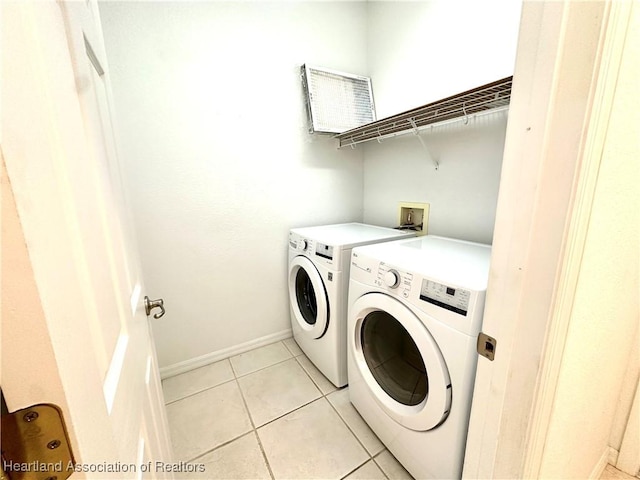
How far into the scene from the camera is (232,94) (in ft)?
5.16

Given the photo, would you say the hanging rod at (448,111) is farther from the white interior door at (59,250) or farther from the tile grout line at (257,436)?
the tile grout line at (257,436)

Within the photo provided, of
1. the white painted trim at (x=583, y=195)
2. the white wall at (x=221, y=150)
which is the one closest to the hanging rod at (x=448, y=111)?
the white wall at (x=221, y=150)

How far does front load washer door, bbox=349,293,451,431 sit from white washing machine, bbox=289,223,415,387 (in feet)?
0.69

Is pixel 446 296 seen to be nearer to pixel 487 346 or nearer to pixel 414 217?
pixel 487 346

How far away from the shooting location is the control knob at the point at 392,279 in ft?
3.13

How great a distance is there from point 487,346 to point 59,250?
81 cm

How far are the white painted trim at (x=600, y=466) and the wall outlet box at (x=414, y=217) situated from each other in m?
1.23

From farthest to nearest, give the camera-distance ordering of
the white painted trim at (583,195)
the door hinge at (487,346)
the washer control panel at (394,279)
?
the washer control panel at (394,279) < the door hinge at (487,346) < the white painted trim at (583,195)

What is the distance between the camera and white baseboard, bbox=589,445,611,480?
106 centimetres

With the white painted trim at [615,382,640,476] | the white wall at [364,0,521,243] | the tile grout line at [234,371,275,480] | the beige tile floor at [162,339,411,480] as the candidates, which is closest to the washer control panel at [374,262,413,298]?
the white wall at [364,0,521,243]

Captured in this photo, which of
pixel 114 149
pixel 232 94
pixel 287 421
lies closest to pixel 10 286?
pixel 114 149

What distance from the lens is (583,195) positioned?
458 millimetres

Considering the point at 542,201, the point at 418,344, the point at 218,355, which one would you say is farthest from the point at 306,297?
the point at 542,201

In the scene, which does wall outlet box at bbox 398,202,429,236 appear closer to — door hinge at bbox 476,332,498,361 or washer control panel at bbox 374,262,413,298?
washer control panel at bbox 374,262,413,298
